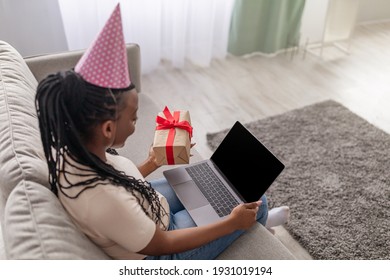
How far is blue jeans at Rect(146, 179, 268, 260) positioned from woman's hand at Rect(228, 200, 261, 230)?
52 millimetres

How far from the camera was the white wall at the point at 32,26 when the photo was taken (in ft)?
8.09

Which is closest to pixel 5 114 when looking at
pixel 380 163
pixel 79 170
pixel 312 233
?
pixel 79 170

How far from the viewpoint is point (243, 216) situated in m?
1.15

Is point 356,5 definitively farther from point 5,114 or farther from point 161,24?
point 5,114

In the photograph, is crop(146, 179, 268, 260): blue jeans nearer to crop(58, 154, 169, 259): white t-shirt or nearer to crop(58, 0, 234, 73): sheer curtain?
crop(58, 154, 169, 259): white t-shirt

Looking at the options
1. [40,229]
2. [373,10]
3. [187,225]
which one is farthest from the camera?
[373,10]

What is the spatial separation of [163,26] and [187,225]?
210 centimetres

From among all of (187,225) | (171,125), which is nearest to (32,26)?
(171,125)

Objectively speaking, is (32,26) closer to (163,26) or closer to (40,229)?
(163,26)

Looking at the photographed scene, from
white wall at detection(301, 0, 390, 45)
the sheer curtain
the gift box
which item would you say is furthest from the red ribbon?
white wall at detection(301, 0, 390, 45)

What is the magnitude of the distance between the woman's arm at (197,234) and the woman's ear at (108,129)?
0.89 ft

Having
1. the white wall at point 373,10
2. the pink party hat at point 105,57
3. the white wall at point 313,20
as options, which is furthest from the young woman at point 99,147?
the white wall at point 373,10

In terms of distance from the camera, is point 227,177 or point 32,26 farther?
point 32,26

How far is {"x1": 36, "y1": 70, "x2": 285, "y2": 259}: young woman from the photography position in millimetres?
864
